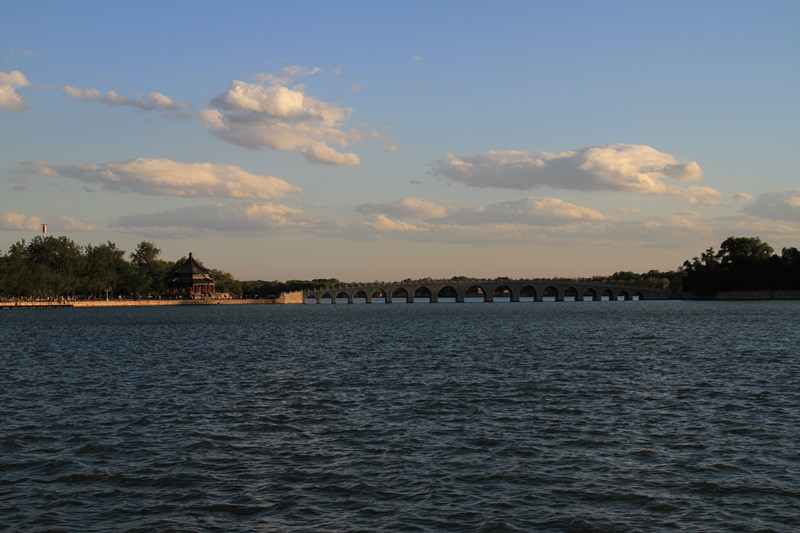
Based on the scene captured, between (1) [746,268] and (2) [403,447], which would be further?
(1) [746,268]

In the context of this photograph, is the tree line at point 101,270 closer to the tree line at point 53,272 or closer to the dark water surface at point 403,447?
the tree line at point 53,272

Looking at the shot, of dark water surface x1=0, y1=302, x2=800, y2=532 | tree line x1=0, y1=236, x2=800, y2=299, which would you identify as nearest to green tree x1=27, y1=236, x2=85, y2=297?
tree line x1=0, y1=236, x2=800, y2=299

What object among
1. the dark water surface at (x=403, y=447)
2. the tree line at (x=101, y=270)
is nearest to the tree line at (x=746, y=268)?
the tree line at (x=101, y=270)

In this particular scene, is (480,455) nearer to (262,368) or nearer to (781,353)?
(262,368)

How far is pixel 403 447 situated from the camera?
18.2 m

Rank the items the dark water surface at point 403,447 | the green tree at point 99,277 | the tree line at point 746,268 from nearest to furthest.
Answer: the dark water surface at point 403,447, the tree line at point 746,268, the green tree at point 99,277

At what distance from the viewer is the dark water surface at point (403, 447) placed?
43.5ft

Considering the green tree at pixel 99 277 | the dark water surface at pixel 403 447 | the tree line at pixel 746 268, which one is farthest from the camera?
the green tree at pixel 99 277

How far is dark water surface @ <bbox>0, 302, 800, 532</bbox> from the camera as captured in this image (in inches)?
522

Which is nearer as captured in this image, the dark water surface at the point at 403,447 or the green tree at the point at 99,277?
the dark water surface at the point at 403,447

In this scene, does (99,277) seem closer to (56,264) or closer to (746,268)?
(56,264)

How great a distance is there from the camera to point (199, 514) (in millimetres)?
13297

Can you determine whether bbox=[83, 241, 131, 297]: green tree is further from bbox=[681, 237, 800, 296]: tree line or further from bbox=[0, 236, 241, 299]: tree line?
bbox=[681, 237, 800, 296]: tree line

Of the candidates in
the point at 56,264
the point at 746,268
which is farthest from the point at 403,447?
the point at 56,264
